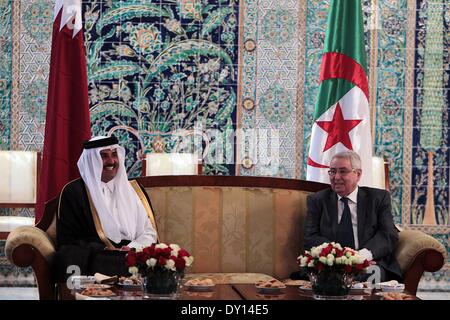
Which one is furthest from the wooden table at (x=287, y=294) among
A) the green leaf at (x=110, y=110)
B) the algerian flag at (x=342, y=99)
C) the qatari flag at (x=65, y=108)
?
the green leaf at (x=110, y=110)

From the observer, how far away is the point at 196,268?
209 inches

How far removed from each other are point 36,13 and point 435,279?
4.43 metres

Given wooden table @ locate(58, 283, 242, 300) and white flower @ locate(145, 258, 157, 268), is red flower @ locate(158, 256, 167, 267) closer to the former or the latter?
white flower @ locate(145, 258, 157, 268)

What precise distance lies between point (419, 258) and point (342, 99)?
2147 millimetres

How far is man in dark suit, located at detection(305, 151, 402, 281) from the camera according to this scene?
16.9ft

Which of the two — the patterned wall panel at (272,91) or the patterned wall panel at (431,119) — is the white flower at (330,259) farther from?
the patterned wall panel at (431,119)

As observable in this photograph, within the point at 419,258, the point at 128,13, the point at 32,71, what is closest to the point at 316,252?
the point at 419,258

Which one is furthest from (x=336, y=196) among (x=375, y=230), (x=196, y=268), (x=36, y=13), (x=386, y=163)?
(x=36, y=13)

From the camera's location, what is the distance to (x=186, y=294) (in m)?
3.79

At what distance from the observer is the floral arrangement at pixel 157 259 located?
11.9 ft

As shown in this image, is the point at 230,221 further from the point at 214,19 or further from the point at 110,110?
the point at 214,19

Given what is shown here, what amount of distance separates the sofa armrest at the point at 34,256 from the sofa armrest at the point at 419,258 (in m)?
1.94

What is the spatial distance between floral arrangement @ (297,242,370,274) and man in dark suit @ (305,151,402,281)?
1233mm

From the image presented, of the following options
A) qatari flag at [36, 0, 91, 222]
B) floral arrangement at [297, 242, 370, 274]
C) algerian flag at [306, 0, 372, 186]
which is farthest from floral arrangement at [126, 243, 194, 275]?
algerian flag at [306, 0, 372, 186]
